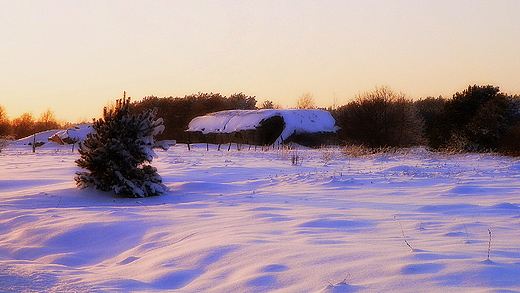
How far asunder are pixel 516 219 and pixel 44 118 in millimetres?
91622

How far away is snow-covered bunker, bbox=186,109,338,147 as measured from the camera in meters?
39.8

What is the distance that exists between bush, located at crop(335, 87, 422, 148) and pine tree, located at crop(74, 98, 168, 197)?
16.7m

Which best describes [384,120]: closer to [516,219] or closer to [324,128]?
[324,128]

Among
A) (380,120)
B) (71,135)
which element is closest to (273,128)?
(380,120)

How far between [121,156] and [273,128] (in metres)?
30.0

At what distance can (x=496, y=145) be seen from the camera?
22.7m

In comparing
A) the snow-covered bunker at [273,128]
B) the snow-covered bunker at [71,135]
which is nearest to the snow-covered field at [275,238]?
the snow-covered bunker at [273,128]

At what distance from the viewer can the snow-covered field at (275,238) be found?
3.72 metres

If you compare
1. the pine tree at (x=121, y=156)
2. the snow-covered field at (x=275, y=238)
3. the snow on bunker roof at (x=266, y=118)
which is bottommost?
the snow-covered field at (x=275, y=238)

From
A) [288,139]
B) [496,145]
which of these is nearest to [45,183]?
[496,145]

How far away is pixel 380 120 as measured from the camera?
2544 centimetres

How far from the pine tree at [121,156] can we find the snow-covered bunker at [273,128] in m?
27.3

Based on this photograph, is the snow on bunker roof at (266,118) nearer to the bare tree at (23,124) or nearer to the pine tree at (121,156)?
the pine tree at (121,156)

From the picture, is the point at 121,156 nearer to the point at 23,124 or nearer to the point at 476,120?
the point at 476,120
